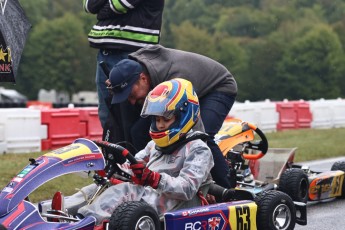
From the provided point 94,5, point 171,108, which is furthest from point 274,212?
point 94,5

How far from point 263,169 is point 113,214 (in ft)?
10.0

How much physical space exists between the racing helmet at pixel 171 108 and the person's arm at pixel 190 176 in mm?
125

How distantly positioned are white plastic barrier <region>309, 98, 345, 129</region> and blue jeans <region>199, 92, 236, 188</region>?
1326 cm

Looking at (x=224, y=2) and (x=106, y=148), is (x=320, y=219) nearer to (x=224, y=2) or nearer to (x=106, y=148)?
(x=106, y=148)

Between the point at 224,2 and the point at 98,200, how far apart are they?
9518 centimetres

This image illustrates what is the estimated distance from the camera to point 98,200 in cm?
470

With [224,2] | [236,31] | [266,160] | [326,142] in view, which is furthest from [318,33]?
[266,160]

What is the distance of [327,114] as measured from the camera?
1922 cm

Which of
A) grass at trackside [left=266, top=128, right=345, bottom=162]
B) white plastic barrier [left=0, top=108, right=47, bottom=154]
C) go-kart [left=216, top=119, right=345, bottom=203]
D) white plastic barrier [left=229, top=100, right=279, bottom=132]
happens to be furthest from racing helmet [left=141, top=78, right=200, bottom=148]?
white plastic barrier [left=229, top=100, right=279, bottom=132]

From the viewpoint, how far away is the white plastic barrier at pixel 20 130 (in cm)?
1156

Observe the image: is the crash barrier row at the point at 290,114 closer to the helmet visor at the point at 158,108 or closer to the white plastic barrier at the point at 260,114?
the white plastic barrier at the point at 260,114

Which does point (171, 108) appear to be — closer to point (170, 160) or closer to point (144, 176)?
point (170, 160)

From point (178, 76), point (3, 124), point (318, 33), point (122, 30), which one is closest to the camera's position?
point (178, 76)

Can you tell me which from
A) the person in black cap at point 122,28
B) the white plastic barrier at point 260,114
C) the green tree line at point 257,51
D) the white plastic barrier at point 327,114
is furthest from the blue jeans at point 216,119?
the green tree line at point 257,51
